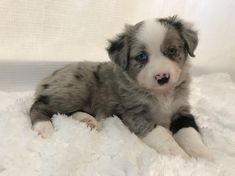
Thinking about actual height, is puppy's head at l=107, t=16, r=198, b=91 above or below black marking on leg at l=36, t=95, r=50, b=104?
above

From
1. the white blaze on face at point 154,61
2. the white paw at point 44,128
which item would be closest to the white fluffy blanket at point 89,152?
the white paw at point 44,128

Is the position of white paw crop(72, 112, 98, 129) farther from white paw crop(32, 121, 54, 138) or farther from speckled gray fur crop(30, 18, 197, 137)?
white paw crop(32, 121, 54, 138)

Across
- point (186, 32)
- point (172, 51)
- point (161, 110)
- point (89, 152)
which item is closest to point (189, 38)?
point (186, 32)

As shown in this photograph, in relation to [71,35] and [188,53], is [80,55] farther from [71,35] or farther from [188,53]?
[188,53]

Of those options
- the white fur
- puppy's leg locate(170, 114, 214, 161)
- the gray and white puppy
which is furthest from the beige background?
the white fur

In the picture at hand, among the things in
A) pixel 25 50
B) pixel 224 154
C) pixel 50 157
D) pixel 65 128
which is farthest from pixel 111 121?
pixel 25 50
